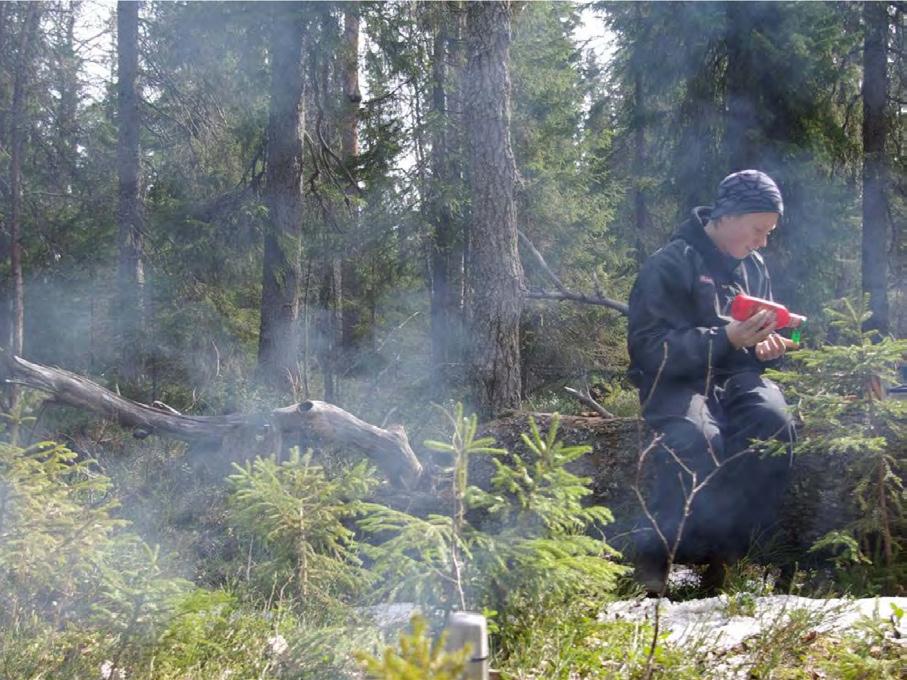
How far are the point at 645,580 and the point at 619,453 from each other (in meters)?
1.40

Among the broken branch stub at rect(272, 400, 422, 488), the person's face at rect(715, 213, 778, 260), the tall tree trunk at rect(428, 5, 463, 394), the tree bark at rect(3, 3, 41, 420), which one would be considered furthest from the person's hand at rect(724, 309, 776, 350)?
the tree bark at rect(3, 3, 41, 420)

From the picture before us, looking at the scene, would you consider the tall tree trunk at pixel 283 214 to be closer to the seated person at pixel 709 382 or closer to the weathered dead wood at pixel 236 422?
the weathered dead wood at pixel 236 422

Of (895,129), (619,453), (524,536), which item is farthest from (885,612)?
(895,129)

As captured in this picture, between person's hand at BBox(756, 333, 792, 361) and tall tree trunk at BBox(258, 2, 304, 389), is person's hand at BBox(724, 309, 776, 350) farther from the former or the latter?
tall tree trunk at BBox(258, 2, 304, 389)

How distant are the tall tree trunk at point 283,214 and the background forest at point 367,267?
4 cm

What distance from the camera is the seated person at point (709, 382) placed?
3955 millimetres

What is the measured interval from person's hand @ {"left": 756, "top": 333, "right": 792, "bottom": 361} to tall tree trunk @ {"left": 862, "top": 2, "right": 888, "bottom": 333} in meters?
8.82

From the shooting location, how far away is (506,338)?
820 cm

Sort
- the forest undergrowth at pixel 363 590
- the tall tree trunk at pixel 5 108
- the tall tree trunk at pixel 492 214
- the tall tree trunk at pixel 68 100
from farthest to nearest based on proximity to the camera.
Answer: the tall tree trunk at pixel 68 100 → the tall tree trunk at pixel 5 108 → the tall tree trunk at pixel 492 214 → the forest undergrowth at pixel 363 590

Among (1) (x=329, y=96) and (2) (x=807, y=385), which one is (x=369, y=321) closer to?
(1) (x=329, y=96)

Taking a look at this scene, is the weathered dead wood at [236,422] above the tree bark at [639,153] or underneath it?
underneath

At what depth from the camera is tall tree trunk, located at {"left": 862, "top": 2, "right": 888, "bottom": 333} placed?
1202 centimetres

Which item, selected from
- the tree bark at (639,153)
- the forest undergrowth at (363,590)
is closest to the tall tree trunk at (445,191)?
→ the tree bark at (639,153)

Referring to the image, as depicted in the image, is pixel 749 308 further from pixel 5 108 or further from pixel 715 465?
pixel 5 108
